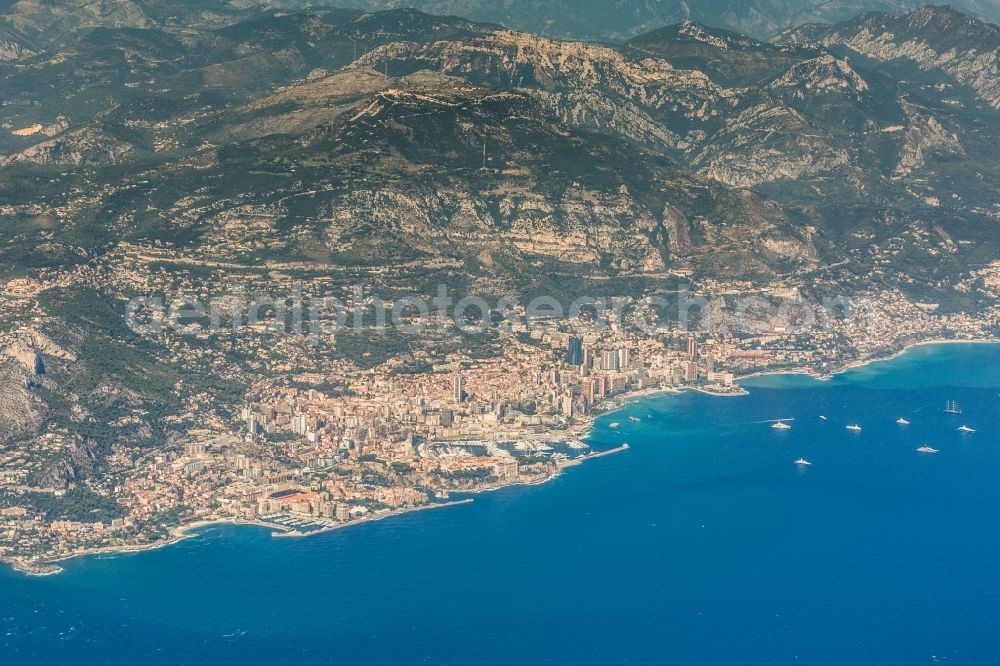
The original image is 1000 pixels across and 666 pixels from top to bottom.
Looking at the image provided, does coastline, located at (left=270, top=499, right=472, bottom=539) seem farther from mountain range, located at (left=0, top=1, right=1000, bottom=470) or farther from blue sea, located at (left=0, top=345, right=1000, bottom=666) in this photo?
mountain range, located at (left=0, top=1, right=1000, bottom=470)

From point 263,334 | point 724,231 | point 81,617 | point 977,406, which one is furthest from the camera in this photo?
point 724,231

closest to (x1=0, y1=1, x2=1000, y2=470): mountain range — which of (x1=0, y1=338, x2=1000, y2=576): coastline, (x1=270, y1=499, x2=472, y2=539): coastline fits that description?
(x1=0, y1=338, x2=1000, y2=576): coastline

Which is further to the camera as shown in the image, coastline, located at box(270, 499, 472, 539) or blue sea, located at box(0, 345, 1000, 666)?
coastline, located at box(270, 499, 472, 539)

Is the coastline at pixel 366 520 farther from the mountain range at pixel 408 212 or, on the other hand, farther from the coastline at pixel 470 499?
the mountain range at pixel 408 212

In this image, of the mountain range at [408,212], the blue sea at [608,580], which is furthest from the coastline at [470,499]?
the mountain range at [408,212]

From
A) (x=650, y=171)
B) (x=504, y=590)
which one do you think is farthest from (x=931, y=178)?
(x=504, y=590)

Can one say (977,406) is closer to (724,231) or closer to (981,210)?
(724,231)

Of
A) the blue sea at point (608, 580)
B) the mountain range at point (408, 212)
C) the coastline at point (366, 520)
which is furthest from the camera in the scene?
the mountain range at point (408, 212)

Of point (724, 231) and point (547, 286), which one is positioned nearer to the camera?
point (547, 286)

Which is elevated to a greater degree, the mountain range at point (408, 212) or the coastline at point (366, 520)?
the mountain range at point (408, 212)
